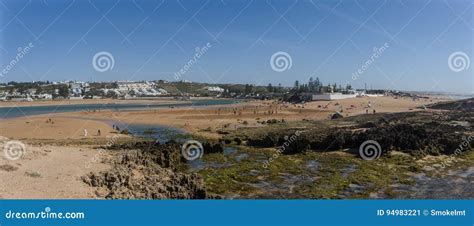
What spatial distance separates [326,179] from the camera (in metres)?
16.7

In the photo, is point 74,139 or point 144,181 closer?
point 144,181

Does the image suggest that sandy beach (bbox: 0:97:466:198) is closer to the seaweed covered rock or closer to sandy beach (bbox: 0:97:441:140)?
sandy beach (bbox: 0:97:441:140)

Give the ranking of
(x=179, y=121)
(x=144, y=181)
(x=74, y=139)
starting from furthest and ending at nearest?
(x=179, y=121) < (x=74, y=139) < (x=144, y=181)

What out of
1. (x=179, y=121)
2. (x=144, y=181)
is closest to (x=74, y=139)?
(x=179, y=121)

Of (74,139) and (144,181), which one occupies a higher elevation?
(74,139)

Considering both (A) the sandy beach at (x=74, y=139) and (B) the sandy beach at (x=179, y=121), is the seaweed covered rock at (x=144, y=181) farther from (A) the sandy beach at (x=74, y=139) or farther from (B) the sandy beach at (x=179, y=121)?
(B) the sandy beach at (x=179, y=121)

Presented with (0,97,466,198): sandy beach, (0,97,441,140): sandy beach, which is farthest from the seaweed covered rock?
(0,97,441,140): sandy beach

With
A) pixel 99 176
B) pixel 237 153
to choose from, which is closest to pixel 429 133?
pixel 237 153

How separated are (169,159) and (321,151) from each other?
763 centimetres

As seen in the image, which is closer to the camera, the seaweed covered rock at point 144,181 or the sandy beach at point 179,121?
the seaweed covered rock at point 144,181

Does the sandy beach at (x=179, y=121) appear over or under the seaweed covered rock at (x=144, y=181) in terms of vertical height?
over

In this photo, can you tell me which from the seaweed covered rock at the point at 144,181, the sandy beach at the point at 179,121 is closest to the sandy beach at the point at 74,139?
the sandy beach at the point at 179,121

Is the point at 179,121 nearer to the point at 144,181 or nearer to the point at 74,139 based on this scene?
the point at 74,139

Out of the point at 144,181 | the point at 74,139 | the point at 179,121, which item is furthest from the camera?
the point at 179,121
